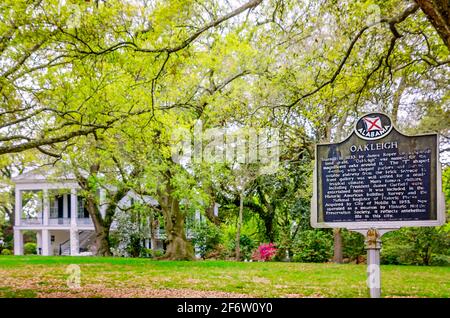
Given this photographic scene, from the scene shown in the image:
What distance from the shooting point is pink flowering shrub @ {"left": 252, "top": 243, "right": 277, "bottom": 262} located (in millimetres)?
24062

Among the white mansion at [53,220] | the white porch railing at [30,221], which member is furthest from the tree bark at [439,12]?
the white porch railing at [30,221]

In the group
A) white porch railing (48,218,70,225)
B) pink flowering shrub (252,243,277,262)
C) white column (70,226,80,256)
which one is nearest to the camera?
pink flowering shrub (252,243,277,262)

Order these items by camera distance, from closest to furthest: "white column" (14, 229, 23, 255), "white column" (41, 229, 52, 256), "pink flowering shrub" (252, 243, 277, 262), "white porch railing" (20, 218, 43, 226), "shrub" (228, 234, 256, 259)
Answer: "pink flowering shrub" (252, 243, 277, 262)
"shrub" (228, 234, 256, 259)
"white porch railing" (20, 218, 43, 226)
"white column" (41, 229, 52, 256)
"white column" (14, 229, 23, 255)

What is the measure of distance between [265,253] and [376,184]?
16557 mm

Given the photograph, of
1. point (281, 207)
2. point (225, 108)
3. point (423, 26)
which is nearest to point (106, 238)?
point (281, 207)

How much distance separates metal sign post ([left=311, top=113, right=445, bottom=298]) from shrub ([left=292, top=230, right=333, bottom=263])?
50.4ft

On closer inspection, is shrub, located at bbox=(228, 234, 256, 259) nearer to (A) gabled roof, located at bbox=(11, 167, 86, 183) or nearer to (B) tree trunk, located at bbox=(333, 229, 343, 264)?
(B) tree trunk, located at bbox=(333, 229, 343, 264)

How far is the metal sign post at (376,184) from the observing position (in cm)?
782

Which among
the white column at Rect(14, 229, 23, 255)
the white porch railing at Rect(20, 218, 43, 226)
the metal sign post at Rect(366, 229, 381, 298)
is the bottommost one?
the white column at Rect(14, 229, 23, 255)

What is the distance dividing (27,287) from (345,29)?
8.92 metres

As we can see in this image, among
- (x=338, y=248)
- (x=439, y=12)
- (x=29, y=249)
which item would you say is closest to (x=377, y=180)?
(x=439, y=12)

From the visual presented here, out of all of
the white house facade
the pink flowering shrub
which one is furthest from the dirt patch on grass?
the white house facade

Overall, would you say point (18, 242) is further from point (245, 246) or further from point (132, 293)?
point (132, 293)

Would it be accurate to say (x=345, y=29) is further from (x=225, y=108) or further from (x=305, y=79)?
(x=225, y=108)
